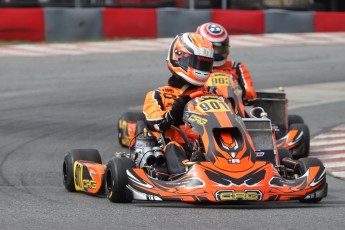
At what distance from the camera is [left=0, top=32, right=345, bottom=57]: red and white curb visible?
18344mm

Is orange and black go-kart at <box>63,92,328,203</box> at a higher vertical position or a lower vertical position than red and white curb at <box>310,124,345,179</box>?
higher

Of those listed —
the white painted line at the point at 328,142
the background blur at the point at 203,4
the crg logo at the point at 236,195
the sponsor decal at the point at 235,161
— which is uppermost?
the sponsor decal at the point at 235,161

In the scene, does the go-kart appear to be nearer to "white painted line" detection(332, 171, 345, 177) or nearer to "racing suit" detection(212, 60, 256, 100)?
"racing suit" detection(212, 60, 256, 100)

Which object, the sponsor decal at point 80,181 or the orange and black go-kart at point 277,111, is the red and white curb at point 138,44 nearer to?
the orange and black go-kart at point 277,111

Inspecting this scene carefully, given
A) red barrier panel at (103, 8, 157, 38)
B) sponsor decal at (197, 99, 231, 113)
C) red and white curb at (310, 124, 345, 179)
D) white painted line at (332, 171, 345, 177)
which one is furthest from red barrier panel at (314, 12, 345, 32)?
sponsor decal at (197, 99, 231, 113)

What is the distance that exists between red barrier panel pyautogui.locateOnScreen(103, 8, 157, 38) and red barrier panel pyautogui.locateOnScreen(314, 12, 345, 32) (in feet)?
12.4

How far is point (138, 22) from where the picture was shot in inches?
805

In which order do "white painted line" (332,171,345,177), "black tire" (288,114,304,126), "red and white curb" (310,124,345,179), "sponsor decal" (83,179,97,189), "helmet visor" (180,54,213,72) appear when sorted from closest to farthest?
"sponsor decal" (83,179,97,189) < "helmet visor" (180,54,213,72) < "white painted line" (332,171,345,177) < "red and white curb" (310,124,345,179) < "black tire" (288,114,304,126)

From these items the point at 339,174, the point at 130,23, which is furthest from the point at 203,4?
the point at 339,174

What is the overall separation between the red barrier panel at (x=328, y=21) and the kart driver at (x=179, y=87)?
13886 millimetres

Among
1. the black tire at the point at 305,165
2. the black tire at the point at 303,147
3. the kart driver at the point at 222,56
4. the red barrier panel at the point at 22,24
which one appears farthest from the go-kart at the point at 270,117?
Result: the red barrier panel at the point at 22,24

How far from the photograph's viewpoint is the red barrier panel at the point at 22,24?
19000 millimetres

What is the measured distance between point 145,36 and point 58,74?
463cm

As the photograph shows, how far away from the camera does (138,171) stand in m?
7.23
